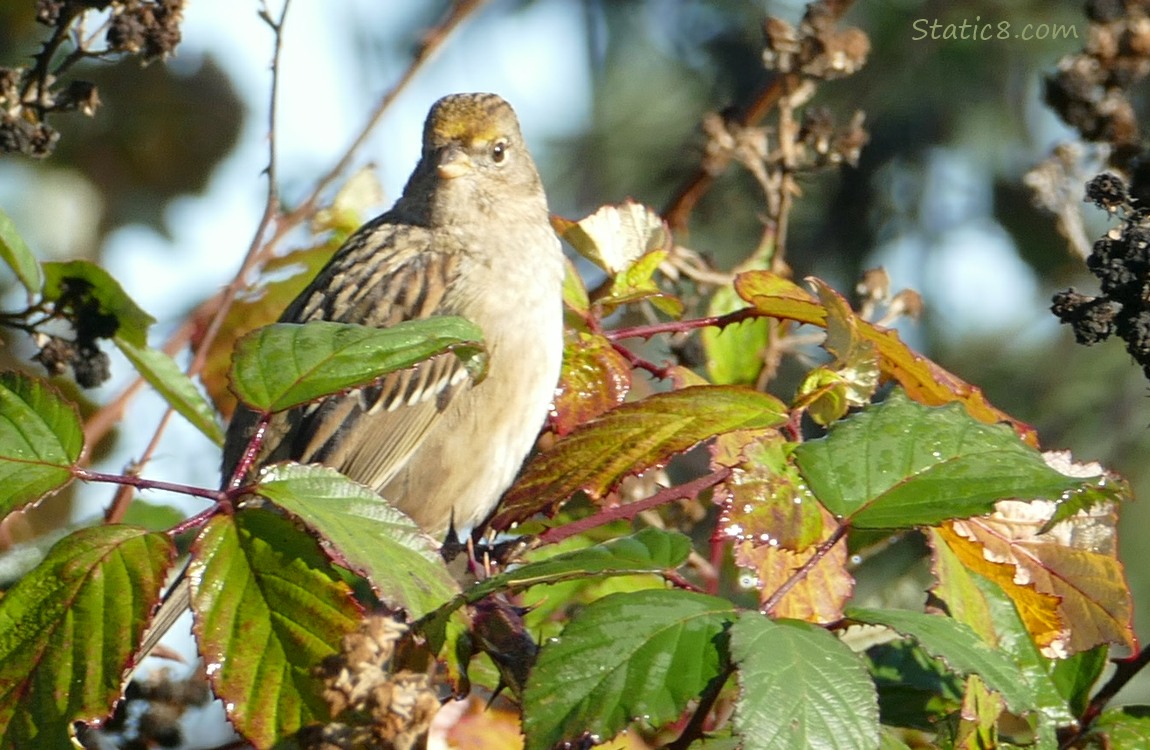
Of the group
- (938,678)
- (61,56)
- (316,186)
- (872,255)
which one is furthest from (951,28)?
(938,678)

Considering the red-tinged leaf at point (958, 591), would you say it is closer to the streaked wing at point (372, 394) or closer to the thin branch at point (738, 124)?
the thin branch at point (738, 124)

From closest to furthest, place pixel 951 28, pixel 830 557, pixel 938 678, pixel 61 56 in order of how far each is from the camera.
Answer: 1. pixel 830 557
2. pixel 938 678
3. pixel 61 56
4. pixel 951 28

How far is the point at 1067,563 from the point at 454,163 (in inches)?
64.1

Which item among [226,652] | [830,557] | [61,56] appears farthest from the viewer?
[61,56]

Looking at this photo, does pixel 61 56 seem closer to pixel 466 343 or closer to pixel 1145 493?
pixel 466 343

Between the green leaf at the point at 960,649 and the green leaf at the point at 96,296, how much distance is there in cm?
116

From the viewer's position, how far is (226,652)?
1335 millimetres

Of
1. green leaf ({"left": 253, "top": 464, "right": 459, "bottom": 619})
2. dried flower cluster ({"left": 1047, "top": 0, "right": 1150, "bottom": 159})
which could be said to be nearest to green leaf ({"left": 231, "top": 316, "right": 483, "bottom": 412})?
green leaf ({"left": 253, "top": 464, "right": 459, "bottom": 619})

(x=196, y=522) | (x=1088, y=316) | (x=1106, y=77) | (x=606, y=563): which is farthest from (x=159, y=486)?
(x=1106, y=77)

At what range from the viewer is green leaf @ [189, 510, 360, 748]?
1328 millimetres

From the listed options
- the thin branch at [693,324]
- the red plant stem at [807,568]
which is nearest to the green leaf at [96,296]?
the thin branch at [693,324]

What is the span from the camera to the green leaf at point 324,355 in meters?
1.38

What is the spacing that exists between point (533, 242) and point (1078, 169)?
98cm

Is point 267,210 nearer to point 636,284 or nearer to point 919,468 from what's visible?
point 636,284
